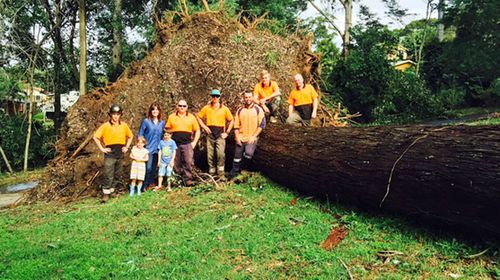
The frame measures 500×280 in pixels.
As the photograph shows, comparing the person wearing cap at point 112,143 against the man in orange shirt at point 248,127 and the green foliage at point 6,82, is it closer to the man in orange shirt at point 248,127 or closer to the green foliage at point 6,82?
the man in orange shirt at point 248,127

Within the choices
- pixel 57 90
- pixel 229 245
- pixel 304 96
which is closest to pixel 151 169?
pixel 304 96

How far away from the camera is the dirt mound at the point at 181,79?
10664mm

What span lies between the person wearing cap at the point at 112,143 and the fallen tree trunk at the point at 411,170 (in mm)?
3540

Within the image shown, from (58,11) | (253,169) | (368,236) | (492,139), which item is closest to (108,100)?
(253,169)

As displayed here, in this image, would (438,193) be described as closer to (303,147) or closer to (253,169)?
(303,147)

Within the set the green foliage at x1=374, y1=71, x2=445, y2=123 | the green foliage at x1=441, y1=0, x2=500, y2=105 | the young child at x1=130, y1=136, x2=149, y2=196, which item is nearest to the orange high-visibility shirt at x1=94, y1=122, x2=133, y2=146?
the young child at x1=130, y1=136, x2=149, y2=196

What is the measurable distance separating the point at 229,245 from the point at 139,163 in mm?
4238

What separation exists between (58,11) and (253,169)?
18125 millimetres

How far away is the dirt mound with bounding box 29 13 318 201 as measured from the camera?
10664mm

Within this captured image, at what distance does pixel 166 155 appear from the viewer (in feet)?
29.4

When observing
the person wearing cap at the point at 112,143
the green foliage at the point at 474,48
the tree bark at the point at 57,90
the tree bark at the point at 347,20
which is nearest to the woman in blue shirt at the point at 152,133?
the person wearing cap at the point at 112,143

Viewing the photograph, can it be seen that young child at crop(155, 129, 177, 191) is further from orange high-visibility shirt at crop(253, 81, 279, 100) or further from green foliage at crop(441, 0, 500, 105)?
green foliage at crop(441, 0, 500, 105)

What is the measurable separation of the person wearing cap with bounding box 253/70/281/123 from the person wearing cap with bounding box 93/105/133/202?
2865 mm

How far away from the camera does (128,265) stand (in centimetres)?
498
